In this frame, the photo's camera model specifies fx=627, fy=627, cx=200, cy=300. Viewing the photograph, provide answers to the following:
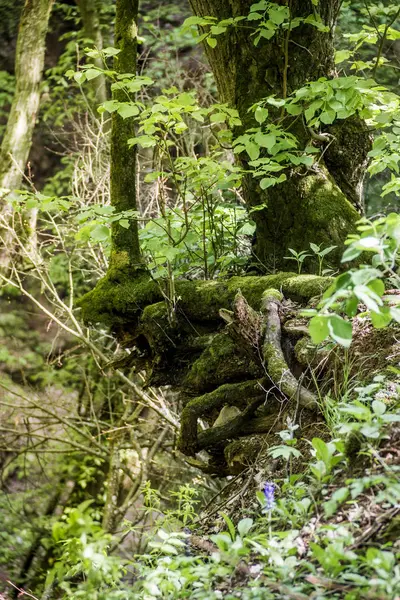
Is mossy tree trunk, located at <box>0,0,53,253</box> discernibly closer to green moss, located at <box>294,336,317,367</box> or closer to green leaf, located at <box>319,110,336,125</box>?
green leaf, located at <box>319,110,336,125</box>

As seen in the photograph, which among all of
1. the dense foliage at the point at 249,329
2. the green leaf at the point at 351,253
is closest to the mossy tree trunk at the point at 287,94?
the dense foliage at the point at 249,329

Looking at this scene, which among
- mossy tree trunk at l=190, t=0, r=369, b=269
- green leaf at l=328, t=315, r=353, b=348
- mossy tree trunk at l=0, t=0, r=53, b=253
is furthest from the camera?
mossy tree trunk at l=0, t=0, r=53, b=253

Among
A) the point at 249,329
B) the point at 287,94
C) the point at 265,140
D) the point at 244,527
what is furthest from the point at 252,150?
the point at 244,527

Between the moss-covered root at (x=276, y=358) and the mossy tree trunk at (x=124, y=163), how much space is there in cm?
104

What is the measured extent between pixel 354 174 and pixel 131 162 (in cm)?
147

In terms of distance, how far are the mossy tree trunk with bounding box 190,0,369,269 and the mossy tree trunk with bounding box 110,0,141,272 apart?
0.50 metres

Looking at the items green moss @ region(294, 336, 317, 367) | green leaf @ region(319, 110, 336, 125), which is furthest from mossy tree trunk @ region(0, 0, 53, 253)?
green moss @ region(294, 336, 317, 367)

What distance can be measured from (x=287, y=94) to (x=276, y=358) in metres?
1.86

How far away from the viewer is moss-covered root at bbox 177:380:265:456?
3070mm

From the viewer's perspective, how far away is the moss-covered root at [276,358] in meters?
2.57

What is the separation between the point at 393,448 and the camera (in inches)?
75.9

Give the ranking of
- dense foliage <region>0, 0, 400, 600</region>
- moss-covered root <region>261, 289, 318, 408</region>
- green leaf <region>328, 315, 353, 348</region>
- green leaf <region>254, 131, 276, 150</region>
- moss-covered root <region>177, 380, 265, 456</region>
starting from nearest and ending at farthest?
green leaf <region>328, 315, 353, 348</region> → dense foliage <region>0, 0, 400, 600</region> → moss-covered root <region>261, 289, 318, 408</region> → moss-covered root <region>177, 380, 265, 456</region> → green leaf <region>254, 131, 276, 150</region>

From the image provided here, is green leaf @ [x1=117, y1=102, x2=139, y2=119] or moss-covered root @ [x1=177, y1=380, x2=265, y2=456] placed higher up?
green leaf @ [x1=117, y1=102, x2=139, y2=119]

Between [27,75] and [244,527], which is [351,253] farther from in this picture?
[27,75]
